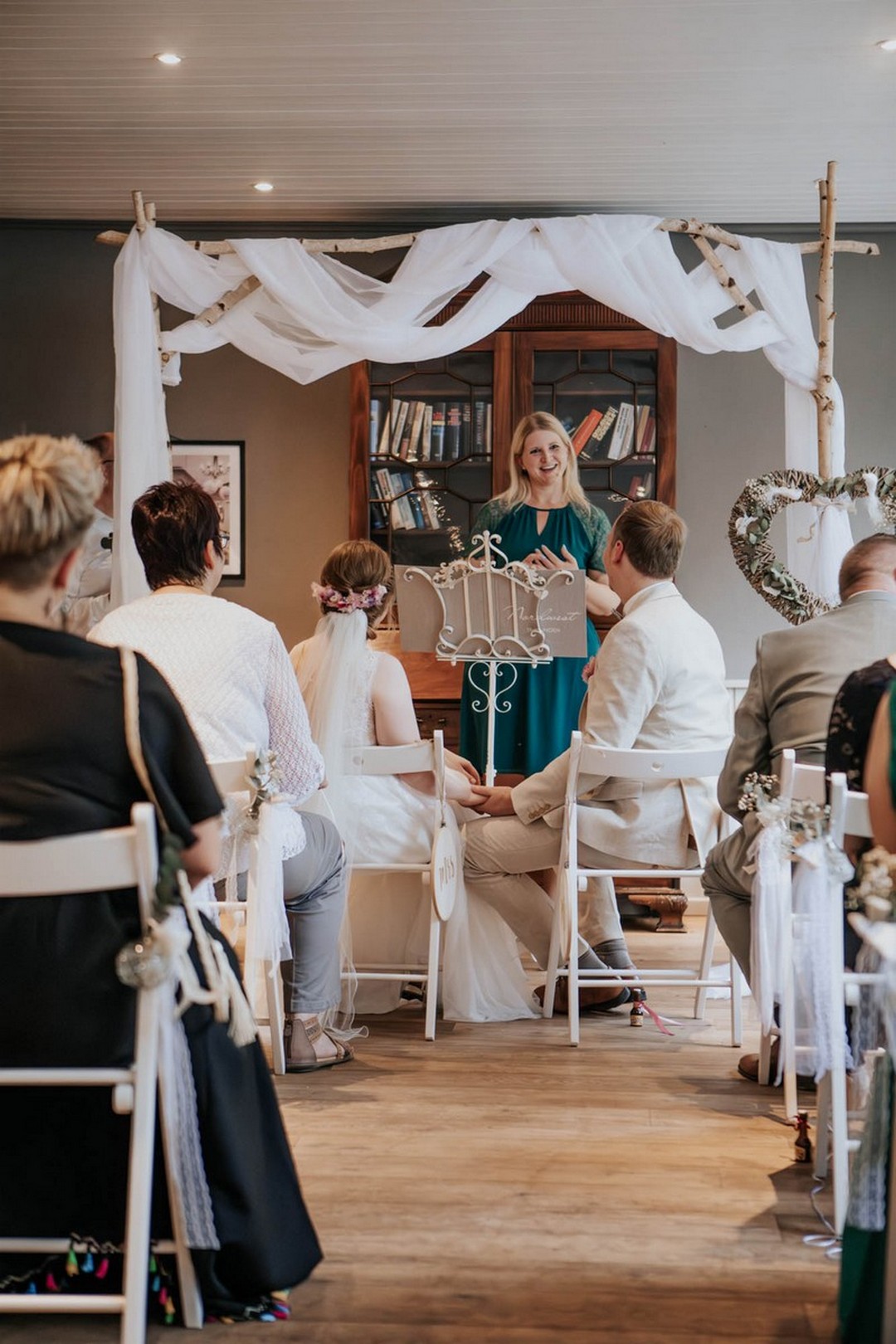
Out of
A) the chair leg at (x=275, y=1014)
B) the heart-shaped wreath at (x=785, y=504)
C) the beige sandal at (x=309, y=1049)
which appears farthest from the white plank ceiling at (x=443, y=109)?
the beige sandal at (x=309, y=1049)

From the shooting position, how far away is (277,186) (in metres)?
5.76

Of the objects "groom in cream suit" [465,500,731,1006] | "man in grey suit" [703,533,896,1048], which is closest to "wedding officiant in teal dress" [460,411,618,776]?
"groom in cream suit" [465,500,731,1006]

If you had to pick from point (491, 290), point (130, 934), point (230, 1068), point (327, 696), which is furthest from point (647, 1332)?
point (491, 290)

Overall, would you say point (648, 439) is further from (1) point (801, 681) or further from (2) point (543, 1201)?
(2) point (543, 1201)

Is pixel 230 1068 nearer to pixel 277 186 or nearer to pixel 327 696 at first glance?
pixel 327 696

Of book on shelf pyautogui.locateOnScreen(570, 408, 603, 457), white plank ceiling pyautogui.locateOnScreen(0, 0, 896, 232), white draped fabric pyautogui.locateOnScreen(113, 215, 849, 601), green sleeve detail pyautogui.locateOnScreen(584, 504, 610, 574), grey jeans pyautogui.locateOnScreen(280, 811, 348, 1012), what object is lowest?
grey jeans pyautogui.locateOnScreen(280, 811, 348, 1012)

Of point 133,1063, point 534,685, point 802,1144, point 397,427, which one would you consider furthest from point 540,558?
point 133,1063

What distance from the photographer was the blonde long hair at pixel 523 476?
5195 millimetres

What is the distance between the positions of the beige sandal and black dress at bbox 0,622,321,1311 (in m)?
1.29

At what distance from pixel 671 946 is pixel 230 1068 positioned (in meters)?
3.21

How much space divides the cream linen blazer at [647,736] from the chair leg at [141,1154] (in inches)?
82.1

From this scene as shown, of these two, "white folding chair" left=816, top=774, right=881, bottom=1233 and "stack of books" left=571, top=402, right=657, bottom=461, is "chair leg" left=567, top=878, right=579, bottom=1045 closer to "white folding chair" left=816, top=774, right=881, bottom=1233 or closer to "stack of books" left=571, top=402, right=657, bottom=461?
"white folding chair" left=816, top=774, right=881, bottom=1233

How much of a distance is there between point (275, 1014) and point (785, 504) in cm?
237

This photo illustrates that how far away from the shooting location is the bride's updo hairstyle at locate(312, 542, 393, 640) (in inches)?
151
